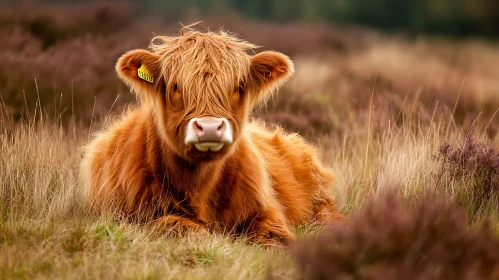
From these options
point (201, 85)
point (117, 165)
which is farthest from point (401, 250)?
point (117, 165)

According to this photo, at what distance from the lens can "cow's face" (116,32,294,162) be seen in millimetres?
4691

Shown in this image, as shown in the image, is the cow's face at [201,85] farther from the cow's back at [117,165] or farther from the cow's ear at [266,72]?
the cow's back at [117,165]

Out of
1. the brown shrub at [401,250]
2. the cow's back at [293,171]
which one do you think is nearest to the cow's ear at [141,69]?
the cow's back at [293,171]

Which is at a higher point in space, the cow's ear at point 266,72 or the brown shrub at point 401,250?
the cow's ear at point 266,72

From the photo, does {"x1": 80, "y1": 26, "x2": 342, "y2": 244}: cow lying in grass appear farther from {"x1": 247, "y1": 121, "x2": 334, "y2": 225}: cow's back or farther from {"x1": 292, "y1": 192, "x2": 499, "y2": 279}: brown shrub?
{"x1": 292, "y1": 192, "x2": 499, "y2": 279}: brown shrub

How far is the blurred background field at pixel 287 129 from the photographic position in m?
3.62

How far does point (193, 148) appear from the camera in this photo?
4.74 meters

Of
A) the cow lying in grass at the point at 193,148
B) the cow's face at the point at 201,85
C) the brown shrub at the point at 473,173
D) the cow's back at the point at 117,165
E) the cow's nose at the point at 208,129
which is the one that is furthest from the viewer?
the brown shrub at the point at 473,173

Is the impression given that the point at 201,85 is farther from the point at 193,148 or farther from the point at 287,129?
the point at 287,129

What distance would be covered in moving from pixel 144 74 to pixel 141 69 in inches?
1.6

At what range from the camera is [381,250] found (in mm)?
3297

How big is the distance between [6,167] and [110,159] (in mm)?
806

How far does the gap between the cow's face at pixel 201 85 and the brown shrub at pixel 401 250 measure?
1.39 metres

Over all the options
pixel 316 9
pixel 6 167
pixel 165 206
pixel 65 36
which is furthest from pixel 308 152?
pixel 316 9
